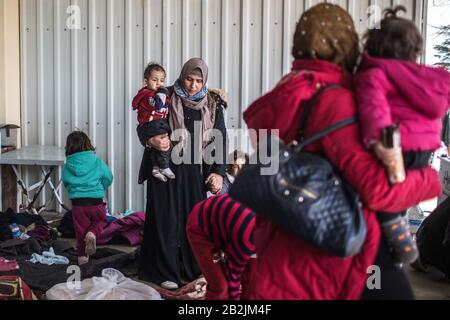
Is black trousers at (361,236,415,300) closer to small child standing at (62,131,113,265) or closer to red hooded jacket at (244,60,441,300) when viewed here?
red hooded jacket at (244,60,441,300)

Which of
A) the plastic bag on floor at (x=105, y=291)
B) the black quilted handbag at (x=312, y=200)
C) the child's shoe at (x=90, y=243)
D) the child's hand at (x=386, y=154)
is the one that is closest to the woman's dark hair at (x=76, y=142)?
the child's shoe at (x=90, y=243)

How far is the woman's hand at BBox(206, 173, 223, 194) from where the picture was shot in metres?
4.39

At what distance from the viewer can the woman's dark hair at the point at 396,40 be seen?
2.01 metres

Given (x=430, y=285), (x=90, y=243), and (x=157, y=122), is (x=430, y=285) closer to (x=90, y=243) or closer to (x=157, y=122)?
(x=157, y=122)

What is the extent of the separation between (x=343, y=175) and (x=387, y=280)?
41cm

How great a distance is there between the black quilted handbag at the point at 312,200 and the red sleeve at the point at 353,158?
0.02 metres

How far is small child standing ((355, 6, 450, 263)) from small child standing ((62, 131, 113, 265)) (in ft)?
12.0

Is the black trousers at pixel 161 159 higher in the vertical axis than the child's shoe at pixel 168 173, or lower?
higher

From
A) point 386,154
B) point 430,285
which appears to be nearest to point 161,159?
point 430,285

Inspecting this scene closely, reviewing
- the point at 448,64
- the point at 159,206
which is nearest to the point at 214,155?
the point at 159,206

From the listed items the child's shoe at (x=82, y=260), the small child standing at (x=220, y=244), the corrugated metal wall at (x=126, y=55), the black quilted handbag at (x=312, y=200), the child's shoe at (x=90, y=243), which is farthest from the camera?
the corrugated metal wall at (x=126, y=55)

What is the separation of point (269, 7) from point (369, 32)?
461 cm

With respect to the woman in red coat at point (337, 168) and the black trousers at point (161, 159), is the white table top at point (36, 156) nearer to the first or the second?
the black trousers at point (161, 159)

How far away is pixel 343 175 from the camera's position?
1.94 m
